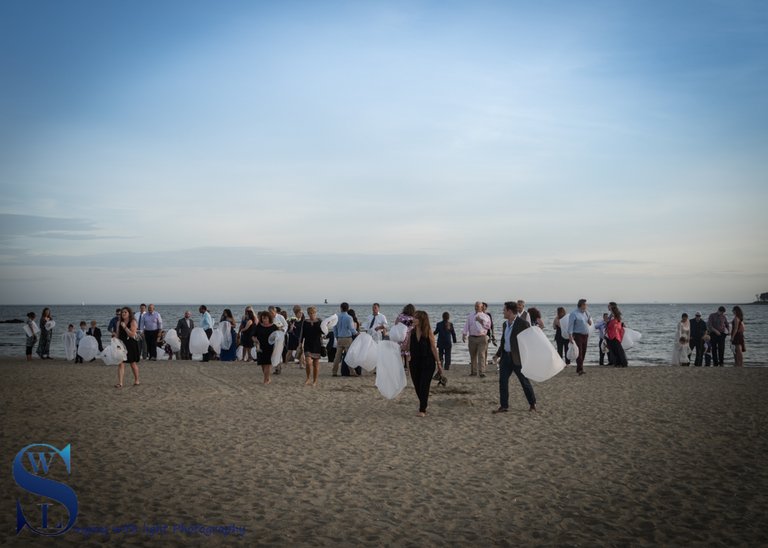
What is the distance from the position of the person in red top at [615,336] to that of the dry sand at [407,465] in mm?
5467

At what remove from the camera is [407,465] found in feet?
24.1

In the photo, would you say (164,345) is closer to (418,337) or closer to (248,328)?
(248,328)

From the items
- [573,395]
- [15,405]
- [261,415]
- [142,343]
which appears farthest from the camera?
[142,343]

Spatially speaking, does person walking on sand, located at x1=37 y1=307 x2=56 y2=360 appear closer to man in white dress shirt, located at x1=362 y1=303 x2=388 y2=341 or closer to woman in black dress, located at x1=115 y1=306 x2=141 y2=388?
woman in black dress, located at x1=115 y1=306 x2=141 y2=388

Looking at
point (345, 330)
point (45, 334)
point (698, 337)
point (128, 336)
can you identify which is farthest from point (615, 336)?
point (45, 334)

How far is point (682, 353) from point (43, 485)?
2101 centimetres

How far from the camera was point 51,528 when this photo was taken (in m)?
5.26

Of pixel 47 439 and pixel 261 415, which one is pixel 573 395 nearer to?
pixel 261 415

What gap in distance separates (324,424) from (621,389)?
8.03 metres

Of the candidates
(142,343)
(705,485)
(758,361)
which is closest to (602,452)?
(705,485)

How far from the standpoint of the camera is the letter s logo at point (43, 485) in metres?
5.24

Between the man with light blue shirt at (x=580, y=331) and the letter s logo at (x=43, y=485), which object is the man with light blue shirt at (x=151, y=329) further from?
the man with light blue shirt at (x=580, y=331)

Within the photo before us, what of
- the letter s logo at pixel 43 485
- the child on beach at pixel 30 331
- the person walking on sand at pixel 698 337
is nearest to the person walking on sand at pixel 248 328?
the child on beach at pixel 30 331

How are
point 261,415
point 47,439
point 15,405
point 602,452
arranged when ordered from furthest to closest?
point 15,405 < point 261,415 < point 47,439 < point 602,452
